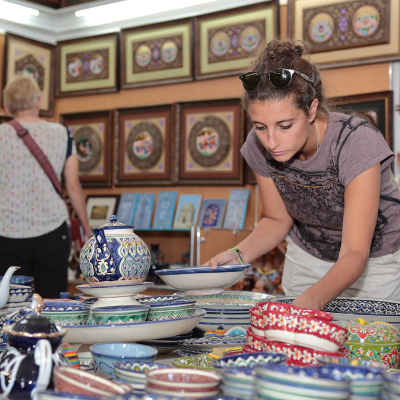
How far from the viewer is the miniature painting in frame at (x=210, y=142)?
4.92 m

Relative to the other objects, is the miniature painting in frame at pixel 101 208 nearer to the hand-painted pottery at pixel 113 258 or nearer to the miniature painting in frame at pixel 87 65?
the miniature painting in frame at pixel 87 65

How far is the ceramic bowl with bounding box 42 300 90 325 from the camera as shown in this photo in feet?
4.25

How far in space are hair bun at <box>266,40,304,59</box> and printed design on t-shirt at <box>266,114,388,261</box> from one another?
272 millimetres

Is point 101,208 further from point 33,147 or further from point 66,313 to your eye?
point 66,313

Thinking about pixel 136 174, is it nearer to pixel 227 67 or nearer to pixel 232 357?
pixel 227 67

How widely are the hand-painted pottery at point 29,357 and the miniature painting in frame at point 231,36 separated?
401 cm

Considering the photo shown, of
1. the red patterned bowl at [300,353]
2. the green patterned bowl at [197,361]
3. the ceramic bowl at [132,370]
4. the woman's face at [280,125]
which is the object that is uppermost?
the woman's face at [280,125]

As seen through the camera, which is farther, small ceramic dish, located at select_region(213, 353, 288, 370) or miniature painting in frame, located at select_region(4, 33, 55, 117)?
miniature painting in frame, located at select_region(4, 33, 55, 117)

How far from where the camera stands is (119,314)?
1.28 m

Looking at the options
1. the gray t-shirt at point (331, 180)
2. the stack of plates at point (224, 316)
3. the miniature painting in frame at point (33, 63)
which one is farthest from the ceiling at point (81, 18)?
the stack of plates at point (224, 316)

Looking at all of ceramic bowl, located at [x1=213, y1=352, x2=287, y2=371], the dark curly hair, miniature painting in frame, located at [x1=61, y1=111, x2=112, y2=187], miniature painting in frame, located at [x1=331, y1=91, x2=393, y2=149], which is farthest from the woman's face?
miniature painting in frame, located at [x1=61, y1=111, x2=112, y2=187]

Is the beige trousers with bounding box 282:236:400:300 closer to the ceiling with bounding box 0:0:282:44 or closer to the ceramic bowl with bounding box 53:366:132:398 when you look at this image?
the ceramic bowl with bounding box 53:366:132:398

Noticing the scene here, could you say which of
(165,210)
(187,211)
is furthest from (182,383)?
(165,210)

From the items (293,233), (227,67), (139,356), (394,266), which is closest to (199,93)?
(227,67)
